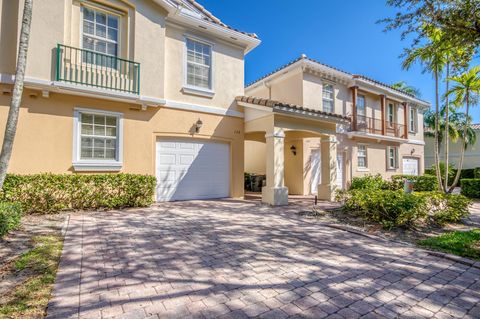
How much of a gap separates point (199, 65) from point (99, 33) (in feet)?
12.8

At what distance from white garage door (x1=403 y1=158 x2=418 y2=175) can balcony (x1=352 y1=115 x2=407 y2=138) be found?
2.31 metres

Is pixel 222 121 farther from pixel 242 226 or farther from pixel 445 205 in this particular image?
pixel 445 205

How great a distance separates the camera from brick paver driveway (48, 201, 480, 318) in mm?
2926

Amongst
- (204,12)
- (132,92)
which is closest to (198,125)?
(132,92)

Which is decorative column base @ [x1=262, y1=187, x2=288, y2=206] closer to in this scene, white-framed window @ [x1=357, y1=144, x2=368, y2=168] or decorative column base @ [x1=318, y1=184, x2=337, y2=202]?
decorative column base @ [x1=318, y1=184, x2=337, y2=202]

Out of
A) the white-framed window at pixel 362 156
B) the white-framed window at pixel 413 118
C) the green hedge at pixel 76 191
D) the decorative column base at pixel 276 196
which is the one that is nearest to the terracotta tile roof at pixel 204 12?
the decorative column base at pixel 276 196

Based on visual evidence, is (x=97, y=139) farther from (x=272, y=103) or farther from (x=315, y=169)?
(x=315, y=169)

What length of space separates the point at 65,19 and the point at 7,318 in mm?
9059

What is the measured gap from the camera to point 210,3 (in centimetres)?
1210

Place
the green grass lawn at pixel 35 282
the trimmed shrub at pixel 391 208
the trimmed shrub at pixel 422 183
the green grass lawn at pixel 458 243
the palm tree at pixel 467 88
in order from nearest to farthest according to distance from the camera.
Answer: the green grass lawn at pixel 35 282 → the green grass lawn at pixel 458 243 → the trimmed shrub at pixel 391 208 → the palm tree at pixel 467 88 → the trimmed shrub at pixel 422 183

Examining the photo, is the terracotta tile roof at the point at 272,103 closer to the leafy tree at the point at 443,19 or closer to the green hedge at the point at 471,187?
the leafy tree at the point at 443,19

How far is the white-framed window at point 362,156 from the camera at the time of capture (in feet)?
56.7

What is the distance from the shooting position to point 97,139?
29.6 ft

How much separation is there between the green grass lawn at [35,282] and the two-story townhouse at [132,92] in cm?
459
